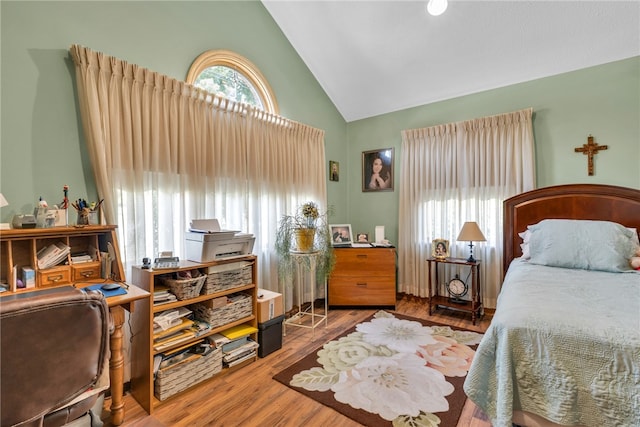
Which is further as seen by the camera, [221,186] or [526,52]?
[526,52]

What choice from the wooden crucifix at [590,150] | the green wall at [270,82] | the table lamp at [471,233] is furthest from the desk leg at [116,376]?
the wooden crucifix at [590,150]

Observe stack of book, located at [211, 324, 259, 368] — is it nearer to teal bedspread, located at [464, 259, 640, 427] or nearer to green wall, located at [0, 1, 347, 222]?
A: green wall, located at [0, 1, 347, 222]

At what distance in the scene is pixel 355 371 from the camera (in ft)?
7.07

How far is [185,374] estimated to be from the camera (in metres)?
1.93

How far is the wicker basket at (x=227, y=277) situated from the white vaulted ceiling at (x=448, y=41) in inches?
105

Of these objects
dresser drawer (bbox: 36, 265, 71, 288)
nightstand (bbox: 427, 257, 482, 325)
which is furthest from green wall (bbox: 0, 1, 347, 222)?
nightstand (bbox: 427, 257, 482, 325)

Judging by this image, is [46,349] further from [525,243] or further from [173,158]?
[525,243]

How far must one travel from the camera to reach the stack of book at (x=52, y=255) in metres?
1.57

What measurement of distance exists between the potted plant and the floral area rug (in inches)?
30.1

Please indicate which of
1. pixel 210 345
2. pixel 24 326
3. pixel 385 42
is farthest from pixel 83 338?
pixel 385 42

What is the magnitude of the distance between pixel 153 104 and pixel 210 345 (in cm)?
184

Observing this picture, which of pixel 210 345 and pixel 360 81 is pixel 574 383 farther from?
pixel 360 81

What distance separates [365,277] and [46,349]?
3025mm

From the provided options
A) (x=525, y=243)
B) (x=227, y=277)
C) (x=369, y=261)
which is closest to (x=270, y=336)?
(x=227, y=277)
